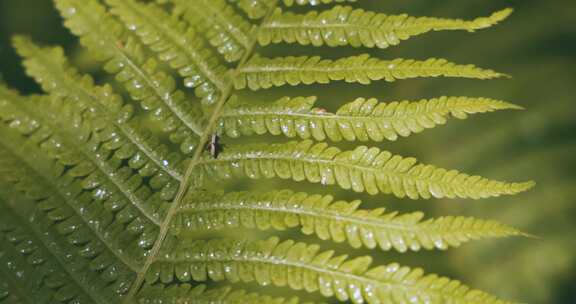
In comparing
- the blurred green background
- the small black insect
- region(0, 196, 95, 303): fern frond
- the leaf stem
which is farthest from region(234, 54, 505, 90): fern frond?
the blurred green background

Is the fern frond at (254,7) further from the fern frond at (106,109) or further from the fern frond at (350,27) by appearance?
the fern frond at (106,109)

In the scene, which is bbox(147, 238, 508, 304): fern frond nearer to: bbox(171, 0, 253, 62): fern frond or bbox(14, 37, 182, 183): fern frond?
bbox(14, 37, 182, 183): fern frond

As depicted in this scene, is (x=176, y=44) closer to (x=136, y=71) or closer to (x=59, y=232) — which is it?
(x=136, y=71)

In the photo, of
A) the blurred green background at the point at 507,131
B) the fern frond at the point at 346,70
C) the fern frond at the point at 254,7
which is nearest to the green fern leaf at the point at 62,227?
the fern frond at the point at 346,70

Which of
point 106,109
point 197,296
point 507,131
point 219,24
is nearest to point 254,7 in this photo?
point 219,24

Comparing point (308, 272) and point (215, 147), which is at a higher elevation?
point (215, 147)

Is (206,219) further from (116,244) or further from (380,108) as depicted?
(380,108)

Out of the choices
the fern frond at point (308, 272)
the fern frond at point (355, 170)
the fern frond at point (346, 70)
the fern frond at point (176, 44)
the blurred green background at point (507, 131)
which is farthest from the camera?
the blurred green background at point (507, 131)
